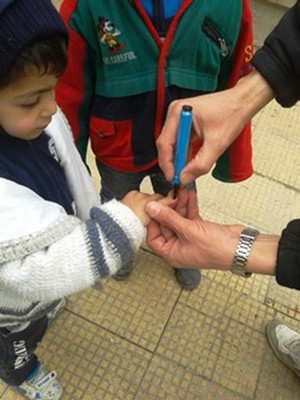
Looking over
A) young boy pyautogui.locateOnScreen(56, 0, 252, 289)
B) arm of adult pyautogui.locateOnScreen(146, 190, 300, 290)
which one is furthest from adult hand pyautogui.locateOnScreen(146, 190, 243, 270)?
young boy pyautogui.locateOnScreen(56, 0, 252, 289)

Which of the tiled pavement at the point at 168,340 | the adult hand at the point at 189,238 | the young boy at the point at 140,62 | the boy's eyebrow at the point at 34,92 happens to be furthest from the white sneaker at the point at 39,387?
the boy's eyebrow at the point at 34,92

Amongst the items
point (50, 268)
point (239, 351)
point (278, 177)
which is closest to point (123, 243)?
point (50, 268)

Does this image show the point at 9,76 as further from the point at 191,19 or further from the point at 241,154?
the point at 241,154

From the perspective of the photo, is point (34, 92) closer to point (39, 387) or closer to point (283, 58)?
point (283, 58)

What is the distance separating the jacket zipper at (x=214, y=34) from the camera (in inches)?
43.1

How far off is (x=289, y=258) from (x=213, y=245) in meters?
0.18

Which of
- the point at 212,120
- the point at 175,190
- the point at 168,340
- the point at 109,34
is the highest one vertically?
the point at 109,34

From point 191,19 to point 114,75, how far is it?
9.7 inches

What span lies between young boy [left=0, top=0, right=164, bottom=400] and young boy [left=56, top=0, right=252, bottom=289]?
0.23m

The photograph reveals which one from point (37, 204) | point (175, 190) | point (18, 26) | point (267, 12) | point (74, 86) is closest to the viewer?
point (18, 26)

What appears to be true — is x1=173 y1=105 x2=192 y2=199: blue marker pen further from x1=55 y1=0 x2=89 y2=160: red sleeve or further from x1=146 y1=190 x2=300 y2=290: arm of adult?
x1=55 y1=0 x2=89 y2=160: red sleeve

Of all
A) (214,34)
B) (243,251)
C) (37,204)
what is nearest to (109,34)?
(214,34)

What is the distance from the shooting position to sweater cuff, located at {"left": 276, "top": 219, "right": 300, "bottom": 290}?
3.15ft

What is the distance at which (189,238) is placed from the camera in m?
1.04
